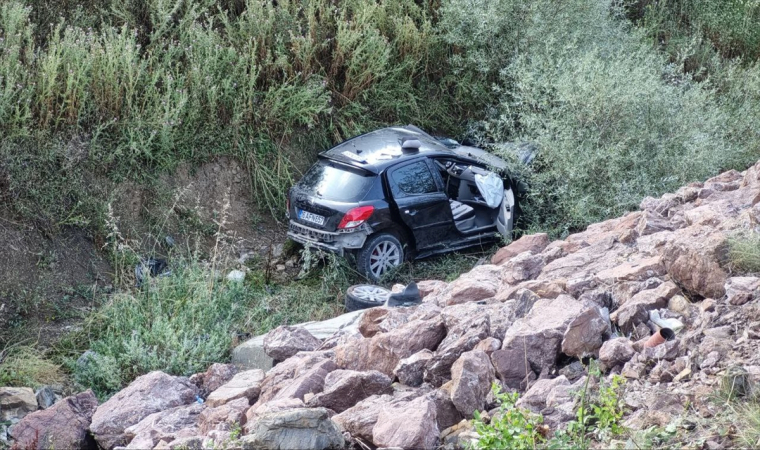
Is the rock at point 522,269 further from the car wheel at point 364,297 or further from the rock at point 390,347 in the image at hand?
the rock at point 390,347

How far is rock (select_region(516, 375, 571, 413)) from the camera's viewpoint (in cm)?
550

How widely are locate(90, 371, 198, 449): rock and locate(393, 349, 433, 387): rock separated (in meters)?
1.92

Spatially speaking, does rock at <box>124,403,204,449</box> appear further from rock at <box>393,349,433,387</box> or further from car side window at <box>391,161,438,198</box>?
car side window at <box>391,161,438,198</box>

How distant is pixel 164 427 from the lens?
6.32 metres

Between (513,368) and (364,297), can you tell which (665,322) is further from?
(364,297)

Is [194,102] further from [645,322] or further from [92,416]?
[645,322]

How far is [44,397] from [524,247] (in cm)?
533

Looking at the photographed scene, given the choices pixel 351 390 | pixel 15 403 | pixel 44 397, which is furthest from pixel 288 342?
pixel 15 403

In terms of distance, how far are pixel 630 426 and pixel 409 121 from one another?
972 centimetres

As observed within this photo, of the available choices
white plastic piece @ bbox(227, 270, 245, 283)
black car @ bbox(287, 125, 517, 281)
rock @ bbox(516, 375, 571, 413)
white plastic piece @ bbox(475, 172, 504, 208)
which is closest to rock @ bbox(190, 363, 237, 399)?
white plastic piece @ bbox(227, 270, 245, 283)

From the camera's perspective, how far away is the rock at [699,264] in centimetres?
632

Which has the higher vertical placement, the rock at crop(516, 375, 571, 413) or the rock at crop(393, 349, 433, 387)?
the rock at crop(516, 375, 571, 413)

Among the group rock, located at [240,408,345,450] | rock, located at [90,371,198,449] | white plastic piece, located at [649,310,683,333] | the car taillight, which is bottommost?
rock, located at [90,371,198,449]

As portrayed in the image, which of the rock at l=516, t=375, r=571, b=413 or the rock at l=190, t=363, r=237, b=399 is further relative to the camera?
the rock at l=190, t=363, r=237, b=399
